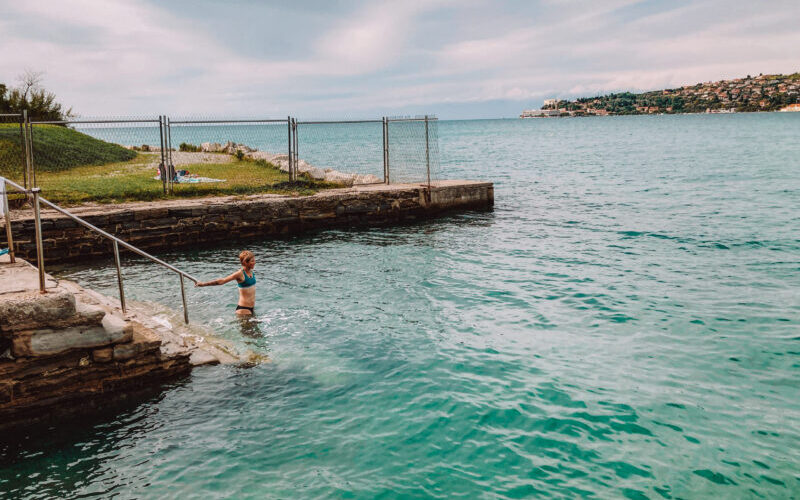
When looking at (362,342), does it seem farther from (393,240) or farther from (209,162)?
(209,162)

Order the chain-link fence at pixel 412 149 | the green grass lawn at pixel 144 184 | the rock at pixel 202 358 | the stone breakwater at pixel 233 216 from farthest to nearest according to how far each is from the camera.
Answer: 1. the chain-link fence at pixel 412 149
2. the green grass lawn at pixel 144 184
3. the stone breakwater at pixel 233 216
4. the rock at pixel 202 358

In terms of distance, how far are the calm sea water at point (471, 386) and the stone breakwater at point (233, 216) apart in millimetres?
1033

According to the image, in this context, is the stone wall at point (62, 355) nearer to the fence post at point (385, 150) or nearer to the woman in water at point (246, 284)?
the woman in water at point (246, 284)

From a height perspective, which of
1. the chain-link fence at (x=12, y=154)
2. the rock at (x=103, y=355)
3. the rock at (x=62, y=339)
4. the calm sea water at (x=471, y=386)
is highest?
the chain-link fence at (x=12, y=154)

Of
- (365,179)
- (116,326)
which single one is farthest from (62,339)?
(365,179)

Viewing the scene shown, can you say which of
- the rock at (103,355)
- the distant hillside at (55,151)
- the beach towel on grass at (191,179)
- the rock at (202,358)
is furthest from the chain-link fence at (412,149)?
the rock at (103,355)

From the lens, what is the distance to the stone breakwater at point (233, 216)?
1450cm

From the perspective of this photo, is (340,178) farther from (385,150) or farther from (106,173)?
(106,173)

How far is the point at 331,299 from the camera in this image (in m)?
11.7

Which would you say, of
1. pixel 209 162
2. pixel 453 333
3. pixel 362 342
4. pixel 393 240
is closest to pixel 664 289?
pixel 453 333

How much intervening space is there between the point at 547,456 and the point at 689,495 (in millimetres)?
1378

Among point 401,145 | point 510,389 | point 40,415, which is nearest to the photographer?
point 40,415

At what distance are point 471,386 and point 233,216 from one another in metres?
11.2

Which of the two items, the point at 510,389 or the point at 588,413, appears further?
the point at 510,389
